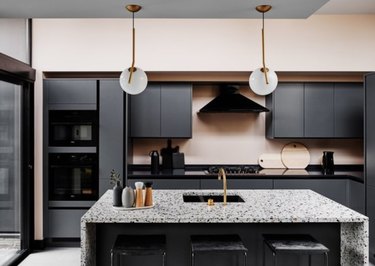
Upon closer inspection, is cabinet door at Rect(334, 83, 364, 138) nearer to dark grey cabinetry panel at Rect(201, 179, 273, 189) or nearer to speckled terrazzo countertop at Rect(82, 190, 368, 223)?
dark grey cabinetry panel at Rect(201, 179, 273, 189)

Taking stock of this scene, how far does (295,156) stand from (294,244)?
9.07 feet

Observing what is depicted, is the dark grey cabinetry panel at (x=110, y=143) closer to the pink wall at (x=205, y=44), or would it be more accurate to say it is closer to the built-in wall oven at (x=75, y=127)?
the built-in wall oven at (x=75, y=127)

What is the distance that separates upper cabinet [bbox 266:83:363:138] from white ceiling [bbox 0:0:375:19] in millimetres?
A: 1849

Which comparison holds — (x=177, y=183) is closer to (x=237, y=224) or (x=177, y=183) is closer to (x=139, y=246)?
(x=237, y=224)

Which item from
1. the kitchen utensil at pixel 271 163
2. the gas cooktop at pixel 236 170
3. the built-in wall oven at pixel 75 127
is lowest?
the gas cooktop at pixel 236 170

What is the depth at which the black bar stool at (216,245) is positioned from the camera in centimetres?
249

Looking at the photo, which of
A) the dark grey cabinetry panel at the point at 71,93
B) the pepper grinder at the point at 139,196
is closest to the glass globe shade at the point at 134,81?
the pepper grinder at the point at 139,196

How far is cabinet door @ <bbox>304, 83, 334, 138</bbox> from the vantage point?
15.8 feet

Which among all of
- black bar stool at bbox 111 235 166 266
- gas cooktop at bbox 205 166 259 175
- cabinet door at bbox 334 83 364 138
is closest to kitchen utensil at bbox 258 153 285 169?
gas cooktop at bbox 205 166 259 175

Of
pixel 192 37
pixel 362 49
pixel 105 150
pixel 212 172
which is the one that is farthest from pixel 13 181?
pixel 362 49

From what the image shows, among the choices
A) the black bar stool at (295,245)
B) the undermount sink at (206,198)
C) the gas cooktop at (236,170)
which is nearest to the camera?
the black bar stool at (295,245)

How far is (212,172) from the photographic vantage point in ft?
15.8

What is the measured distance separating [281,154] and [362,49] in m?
1.74

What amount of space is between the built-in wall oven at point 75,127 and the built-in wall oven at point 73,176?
0.16 meters
